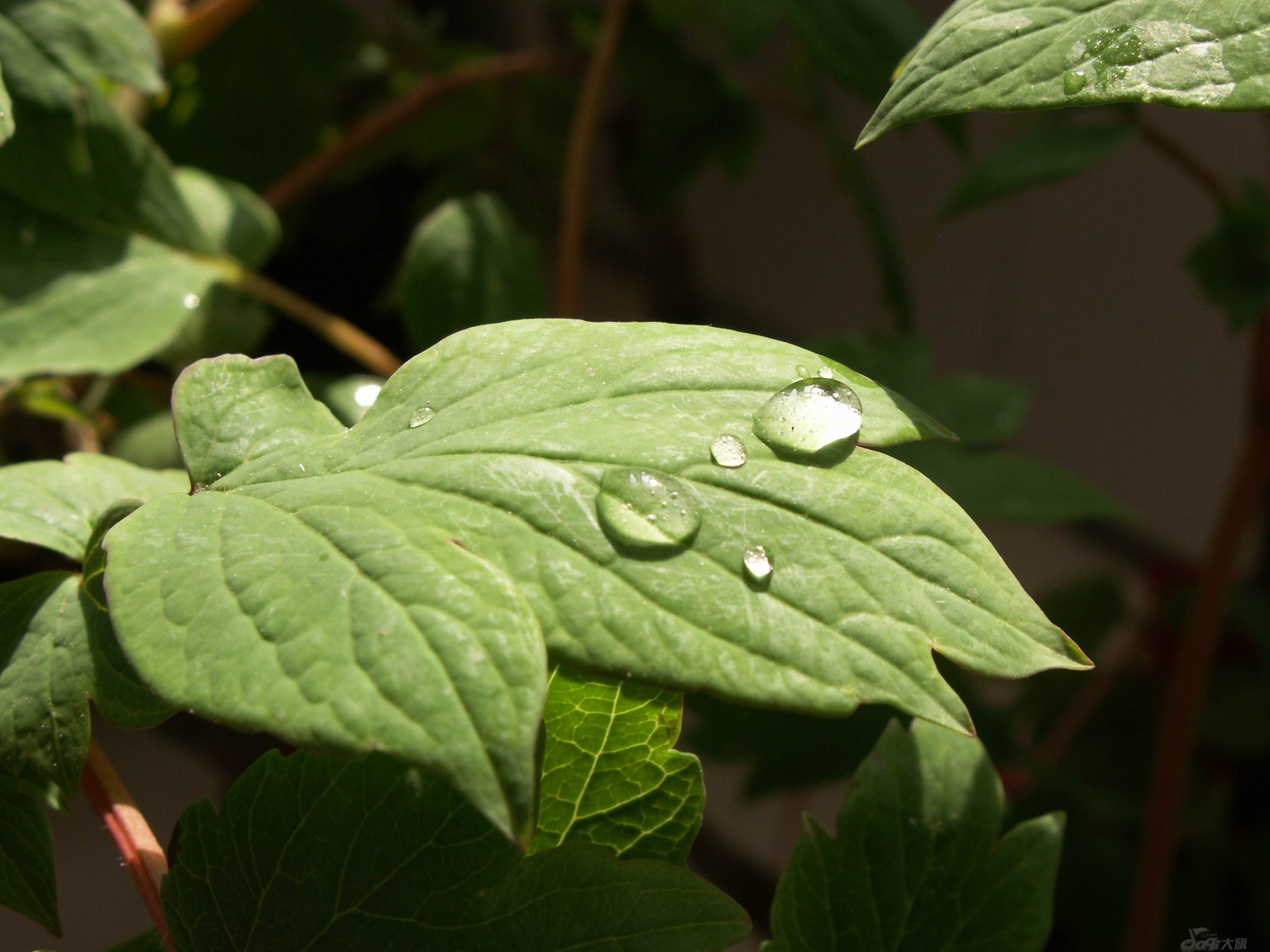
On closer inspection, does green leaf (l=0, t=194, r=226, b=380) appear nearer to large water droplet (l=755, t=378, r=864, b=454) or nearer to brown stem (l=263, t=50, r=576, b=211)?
brown stem (l=263, t=50, r=576, b=211)

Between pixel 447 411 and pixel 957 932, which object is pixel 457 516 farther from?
pixel 957 932

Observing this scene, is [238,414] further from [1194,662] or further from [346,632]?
[1194,662]

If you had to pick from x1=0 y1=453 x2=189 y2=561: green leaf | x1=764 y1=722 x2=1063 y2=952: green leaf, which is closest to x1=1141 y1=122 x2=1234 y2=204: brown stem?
x1=764 y1=722 x2=1063 y2=952: green leaf

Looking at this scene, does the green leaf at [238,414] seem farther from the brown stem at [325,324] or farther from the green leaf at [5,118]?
the brown stem at [325,324]

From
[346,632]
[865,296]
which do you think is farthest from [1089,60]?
[865,296]

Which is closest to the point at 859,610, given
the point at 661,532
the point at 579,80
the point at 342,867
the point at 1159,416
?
the point at 661,532

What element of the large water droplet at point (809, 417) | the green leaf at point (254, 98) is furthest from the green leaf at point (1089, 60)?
the green leaf at point (254, 98)
